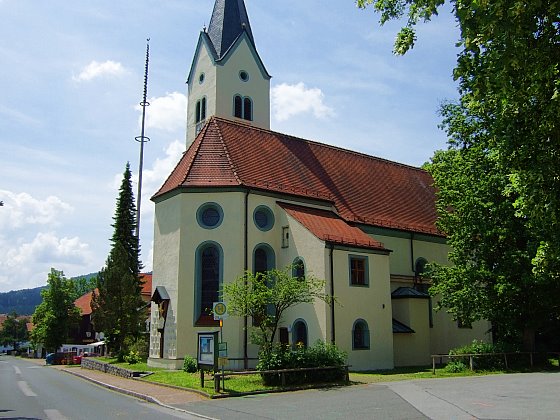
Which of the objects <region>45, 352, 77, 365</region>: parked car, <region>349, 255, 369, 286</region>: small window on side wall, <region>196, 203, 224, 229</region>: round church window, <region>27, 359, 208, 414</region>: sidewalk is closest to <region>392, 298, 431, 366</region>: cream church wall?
<region>349, 255, 369, 286</region>: small window on side wall

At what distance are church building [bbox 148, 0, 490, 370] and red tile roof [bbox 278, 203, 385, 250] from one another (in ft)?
0.29

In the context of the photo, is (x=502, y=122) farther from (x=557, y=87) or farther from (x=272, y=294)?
(x=272, y=294)

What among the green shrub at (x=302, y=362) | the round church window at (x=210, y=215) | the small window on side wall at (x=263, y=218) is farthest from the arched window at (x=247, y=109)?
the green shrub at (x=302, y=362)

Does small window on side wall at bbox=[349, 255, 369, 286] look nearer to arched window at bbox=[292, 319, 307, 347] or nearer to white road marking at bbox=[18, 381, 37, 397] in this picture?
arched window at bbox=[292, 319, 307, 347]

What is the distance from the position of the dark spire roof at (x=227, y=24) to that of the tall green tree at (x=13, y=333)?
4014 inches

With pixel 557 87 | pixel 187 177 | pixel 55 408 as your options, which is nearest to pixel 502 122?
pixel 557 87

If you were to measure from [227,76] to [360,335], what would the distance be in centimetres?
2106

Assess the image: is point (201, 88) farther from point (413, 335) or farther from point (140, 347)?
point (413, 335)

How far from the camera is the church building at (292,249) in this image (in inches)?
1053

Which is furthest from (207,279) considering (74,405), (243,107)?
(243,107)

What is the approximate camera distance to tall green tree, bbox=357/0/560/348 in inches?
381

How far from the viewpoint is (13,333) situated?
122m

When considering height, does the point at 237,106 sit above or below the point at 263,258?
above

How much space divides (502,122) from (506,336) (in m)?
22.4
